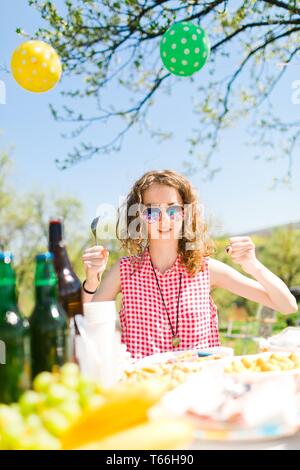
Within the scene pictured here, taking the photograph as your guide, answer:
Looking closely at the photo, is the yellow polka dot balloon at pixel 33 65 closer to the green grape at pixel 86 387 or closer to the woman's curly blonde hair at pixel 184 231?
the woman's curly blonde hair at pixel 184 231

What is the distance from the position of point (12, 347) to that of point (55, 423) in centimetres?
20

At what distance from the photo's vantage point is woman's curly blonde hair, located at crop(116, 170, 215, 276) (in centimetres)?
195

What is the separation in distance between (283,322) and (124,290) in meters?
14.6

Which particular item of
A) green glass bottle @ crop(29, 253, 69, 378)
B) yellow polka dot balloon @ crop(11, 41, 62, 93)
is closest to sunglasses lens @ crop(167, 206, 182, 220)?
green glass bottle @ crop(29, 253, 69, 378)

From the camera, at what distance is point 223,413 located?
2.57 ft

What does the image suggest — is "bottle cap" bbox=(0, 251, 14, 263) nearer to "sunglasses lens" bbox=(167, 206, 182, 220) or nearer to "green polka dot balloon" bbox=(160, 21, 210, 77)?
"sunglasses lens" bbox=(167, 206, 182, 220)

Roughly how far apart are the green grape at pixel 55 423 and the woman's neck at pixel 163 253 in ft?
4.29

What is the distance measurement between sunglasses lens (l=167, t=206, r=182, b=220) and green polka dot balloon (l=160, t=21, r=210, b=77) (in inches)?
49.8

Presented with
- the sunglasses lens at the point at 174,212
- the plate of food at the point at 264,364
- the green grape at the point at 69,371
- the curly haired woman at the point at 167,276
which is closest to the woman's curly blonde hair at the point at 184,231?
the curly haired woman at the point at 167,276

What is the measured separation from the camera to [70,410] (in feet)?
2.32

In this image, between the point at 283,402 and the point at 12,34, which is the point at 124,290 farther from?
the point at 12,34

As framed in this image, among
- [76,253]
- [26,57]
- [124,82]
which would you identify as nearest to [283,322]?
[76,253]

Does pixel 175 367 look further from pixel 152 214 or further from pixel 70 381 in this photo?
pixel 152 214

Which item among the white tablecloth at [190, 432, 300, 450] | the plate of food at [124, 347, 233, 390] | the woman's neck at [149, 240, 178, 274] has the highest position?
the woman's neck at [149, 240, 178, 274]
